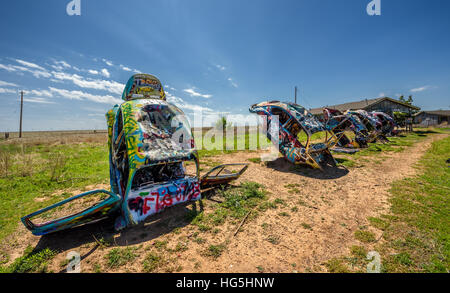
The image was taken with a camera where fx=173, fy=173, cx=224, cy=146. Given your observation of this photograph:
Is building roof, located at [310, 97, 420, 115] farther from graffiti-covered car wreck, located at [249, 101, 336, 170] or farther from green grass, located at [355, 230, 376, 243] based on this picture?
green grass, located at [355, 230, 376, 243]

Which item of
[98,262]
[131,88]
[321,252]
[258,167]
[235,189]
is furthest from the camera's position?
[258,167]

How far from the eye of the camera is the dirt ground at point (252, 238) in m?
2.87

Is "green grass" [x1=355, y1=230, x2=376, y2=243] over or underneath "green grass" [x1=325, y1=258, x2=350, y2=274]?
over

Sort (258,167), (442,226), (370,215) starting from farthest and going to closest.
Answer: (258,167) → (370,215) → (442,226)

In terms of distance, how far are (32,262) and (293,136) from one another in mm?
9423

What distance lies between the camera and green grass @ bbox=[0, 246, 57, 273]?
276 cm

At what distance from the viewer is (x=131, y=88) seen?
541cm

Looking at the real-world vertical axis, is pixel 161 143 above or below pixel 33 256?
→ above

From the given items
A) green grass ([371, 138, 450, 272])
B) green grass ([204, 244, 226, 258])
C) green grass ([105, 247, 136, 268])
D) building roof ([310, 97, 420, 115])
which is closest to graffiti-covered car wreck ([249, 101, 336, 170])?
green grass ([371, 138, 450, 272])

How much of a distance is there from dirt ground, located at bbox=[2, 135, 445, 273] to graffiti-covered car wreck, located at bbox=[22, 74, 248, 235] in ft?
1.39
